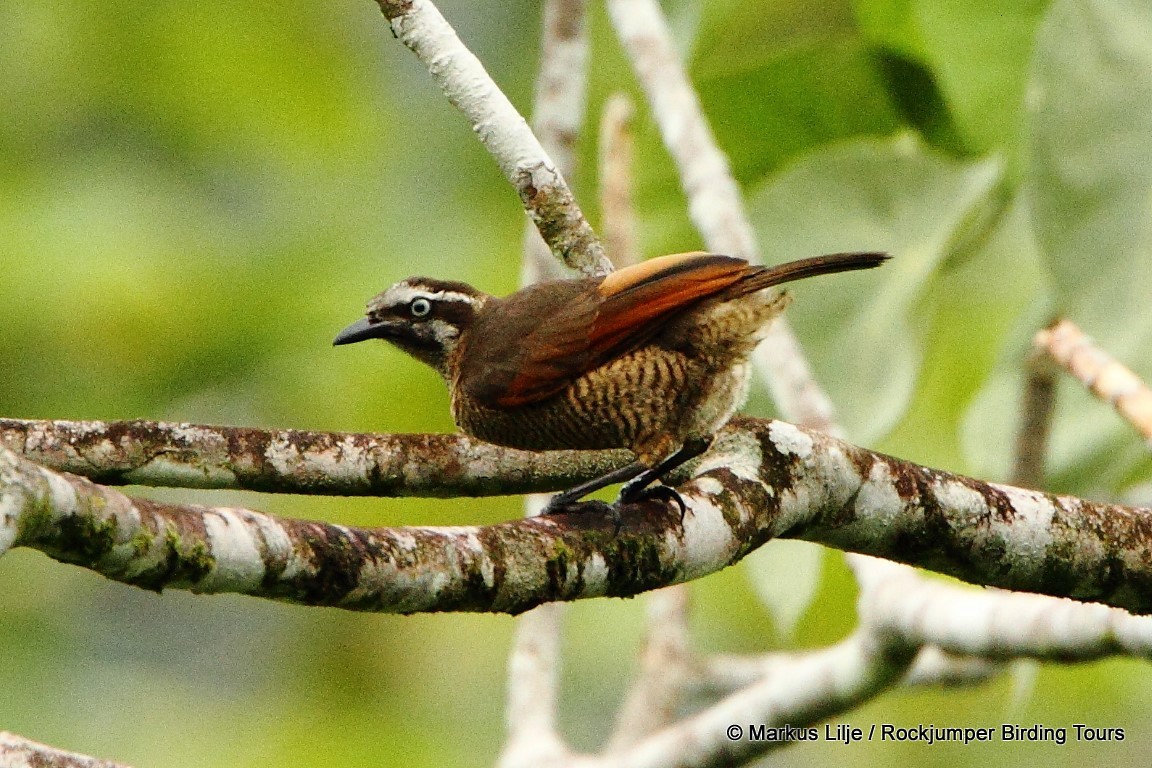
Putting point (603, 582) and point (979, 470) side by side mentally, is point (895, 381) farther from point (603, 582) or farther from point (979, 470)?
point (603, 582)

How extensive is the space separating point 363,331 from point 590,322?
0.84m

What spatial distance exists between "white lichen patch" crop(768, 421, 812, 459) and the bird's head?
144 centimetres

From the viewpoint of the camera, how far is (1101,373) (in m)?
4.38

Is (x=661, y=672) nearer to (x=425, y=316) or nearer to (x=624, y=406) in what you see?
(x=425, y=316)

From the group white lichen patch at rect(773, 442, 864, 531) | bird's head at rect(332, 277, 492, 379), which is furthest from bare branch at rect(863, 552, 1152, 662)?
bird's head at rect(332, 277, 492, 379)

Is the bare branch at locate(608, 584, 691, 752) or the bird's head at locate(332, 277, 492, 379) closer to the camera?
the bird's head at locate(332, 277, 492, 379)

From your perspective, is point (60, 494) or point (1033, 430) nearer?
point (60, 494)

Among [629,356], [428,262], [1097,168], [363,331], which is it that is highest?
[428,262]

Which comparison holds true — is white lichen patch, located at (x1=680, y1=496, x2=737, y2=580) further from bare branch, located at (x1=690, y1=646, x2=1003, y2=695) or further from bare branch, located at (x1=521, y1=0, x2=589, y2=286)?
bare branch, located at (x1=521, y1=0, x2=589, y2=286)

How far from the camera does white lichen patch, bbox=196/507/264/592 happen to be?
2.28 metres

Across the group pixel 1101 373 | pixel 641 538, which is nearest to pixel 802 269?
pixel 1101 373

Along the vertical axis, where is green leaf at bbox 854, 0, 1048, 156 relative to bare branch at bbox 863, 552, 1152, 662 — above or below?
above

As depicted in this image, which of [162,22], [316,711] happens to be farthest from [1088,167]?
[162,22]

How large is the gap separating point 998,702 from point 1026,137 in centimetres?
519
